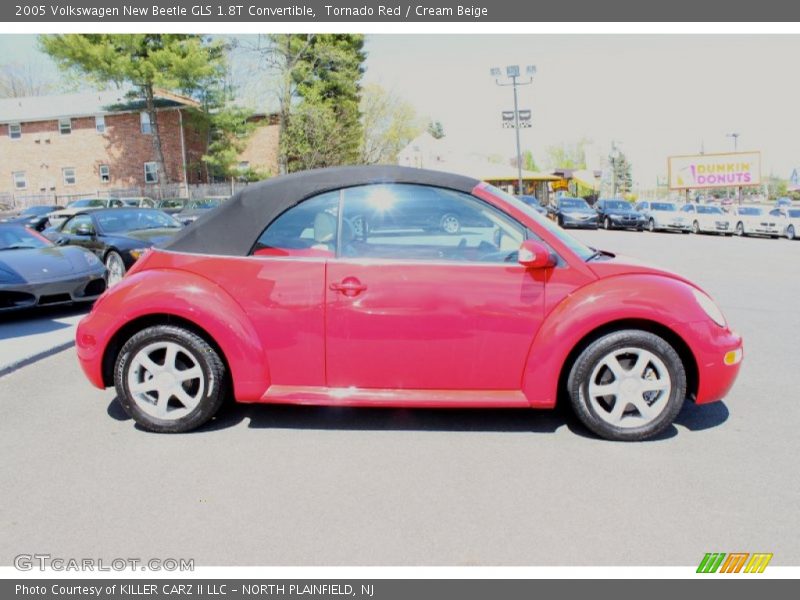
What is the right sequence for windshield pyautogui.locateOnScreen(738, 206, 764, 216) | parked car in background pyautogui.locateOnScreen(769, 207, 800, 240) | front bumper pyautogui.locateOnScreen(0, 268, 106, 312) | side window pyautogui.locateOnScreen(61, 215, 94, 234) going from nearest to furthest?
front bumper pyautogui.locateOnScreen(0, 268, 106, 312), side window pyautogui.locateOnScreen(61, 215, 94, 234), parked car in background pyautogui.locateOnScreen(769, 207, 800, 240), windshield pyautogui.locateOnScreen(738, 206, 764, 216)

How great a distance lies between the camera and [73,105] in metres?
43.6

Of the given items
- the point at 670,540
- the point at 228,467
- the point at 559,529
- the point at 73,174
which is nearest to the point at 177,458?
the point at 228,467

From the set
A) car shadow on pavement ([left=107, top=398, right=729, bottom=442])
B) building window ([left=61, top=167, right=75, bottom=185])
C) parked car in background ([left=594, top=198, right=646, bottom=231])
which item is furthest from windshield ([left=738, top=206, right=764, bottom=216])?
building window ([left=61, top=167, right=75, bottom=185])

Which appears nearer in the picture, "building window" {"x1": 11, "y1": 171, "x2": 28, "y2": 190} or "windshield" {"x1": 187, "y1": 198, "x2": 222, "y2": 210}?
"windshield" {"x1": 187, "y1": 198, "x2": 222, "y2": 210}

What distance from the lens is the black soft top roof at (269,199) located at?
3832 mm

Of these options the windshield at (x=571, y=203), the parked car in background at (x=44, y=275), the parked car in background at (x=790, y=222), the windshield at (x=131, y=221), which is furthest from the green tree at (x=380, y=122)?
the parked car in background at (x=44, y=275)

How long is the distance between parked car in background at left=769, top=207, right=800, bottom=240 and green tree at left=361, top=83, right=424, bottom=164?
29218 millimetres

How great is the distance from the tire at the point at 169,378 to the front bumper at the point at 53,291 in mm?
4229

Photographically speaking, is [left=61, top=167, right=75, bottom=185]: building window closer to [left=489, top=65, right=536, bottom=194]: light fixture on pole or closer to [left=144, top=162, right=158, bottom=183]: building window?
[left=144, top=162, right=158, bottom=183]: building window

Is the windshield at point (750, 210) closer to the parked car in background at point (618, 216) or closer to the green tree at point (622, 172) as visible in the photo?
the parked car in background at point (618, 216)

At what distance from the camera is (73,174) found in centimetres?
4294

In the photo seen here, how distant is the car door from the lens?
361cm

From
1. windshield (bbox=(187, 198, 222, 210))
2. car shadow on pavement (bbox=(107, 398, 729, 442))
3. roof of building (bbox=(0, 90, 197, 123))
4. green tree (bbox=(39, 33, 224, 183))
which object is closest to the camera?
car shadow on pavement (bbox=(107, 398, 729, 442))

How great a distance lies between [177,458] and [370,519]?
134cm
